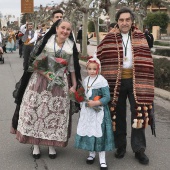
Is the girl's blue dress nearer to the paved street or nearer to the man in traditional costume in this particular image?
the man in traditional costume

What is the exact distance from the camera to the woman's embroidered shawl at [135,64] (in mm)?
4277

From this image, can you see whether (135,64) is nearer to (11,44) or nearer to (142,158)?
(142,158)

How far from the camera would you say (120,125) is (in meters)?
4.59

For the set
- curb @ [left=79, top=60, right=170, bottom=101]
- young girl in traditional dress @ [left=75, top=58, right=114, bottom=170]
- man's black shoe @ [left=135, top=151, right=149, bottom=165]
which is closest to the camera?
young girl in traditional dress @ [left=75, top=58, right=114, bottom=170]

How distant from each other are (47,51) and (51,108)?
68cm

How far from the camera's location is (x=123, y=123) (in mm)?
4598

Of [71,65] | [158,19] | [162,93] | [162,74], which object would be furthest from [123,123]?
[158,19]

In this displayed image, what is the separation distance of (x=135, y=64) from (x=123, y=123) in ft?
2.60

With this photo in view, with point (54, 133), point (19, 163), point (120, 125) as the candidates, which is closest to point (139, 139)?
point (120, 125)

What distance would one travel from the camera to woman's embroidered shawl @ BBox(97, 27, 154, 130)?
428cm

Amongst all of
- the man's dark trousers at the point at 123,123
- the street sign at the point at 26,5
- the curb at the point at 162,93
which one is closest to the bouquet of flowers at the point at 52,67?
the man's dark trousers at the point at 123,123

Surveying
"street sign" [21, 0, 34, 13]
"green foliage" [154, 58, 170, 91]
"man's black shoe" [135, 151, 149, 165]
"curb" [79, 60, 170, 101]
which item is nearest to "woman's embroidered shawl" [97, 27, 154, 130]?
"man's black shoe" [135, 151, 149, 165]

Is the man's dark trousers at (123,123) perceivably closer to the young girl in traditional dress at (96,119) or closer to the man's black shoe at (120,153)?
the man's black shoe at (120,153)

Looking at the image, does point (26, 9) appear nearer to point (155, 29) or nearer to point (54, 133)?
point (54, 133)
